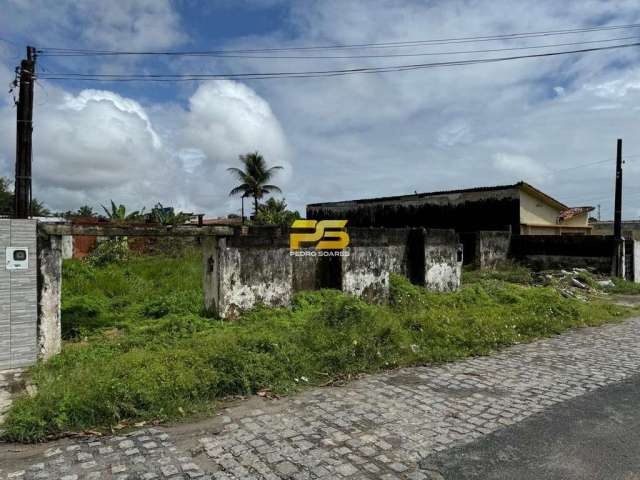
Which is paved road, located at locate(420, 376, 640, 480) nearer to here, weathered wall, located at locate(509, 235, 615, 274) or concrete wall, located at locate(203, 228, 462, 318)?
concrete wall, located at locate(203, 228, 462, 318)

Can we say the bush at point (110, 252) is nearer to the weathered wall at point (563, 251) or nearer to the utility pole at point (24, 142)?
the utility pole at point (24, 142)

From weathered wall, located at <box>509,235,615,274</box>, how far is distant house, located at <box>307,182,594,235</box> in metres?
1.63

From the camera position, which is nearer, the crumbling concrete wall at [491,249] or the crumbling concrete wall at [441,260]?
the crumbling concrete wall at [441,260]

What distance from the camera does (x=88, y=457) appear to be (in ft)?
11.3

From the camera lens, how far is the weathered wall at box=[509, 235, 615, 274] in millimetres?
16969

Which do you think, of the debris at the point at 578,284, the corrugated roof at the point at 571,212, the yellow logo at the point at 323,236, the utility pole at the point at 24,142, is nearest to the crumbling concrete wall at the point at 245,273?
the yellow logo at the point at 323,236

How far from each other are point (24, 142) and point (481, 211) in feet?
62.4

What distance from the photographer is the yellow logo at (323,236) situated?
29.9 ft

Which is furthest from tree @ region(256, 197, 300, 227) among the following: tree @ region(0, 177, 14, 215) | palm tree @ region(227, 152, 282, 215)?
tree @ region(0, 177, 14, 215)

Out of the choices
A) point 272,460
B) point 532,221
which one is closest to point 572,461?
point 272,460

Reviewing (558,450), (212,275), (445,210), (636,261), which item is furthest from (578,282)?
(558,450)

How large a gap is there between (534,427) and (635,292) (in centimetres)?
1304

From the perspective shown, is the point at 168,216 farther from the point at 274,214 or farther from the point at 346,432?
the point at 346,432

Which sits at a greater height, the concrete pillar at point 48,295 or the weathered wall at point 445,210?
the weathered wall at point 445,210
